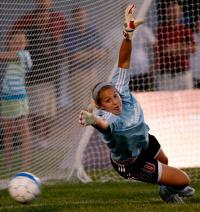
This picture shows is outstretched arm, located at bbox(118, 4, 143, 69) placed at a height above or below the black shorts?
above

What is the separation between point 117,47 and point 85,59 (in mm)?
546

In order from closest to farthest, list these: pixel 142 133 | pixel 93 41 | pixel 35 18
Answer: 1. pixel 142 133
2. pixel 35 18
3. pixel 93 41

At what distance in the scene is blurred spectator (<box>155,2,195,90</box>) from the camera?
11.0 meters

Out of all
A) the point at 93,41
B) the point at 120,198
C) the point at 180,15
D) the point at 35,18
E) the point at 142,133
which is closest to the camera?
the point at 142,133

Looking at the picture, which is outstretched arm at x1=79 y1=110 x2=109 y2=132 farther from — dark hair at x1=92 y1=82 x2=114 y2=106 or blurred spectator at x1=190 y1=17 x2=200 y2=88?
blurred spectator at x1=190 y1=17 x2=200 y2=88

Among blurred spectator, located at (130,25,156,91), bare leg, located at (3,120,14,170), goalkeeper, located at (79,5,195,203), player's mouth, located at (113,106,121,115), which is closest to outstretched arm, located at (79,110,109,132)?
goalkeeper, located at (79,5,195,203)

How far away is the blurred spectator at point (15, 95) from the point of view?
9367 mm

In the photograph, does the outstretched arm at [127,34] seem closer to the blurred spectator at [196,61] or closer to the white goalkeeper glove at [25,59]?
the white goalkeeper glove at [25,59]

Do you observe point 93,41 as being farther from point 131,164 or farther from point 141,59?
point 131,164

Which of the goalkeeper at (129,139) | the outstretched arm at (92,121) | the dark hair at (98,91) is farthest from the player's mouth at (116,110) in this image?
the outstretched arm at (92,121)

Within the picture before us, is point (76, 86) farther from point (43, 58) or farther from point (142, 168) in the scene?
point (142, 168)

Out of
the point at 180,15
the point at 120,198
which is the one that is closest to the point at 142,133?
→ the point at 120,198

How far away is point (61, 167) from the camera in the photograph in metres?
10.5

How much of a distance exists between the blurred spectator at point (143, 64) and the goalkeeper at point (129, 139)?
381cm
